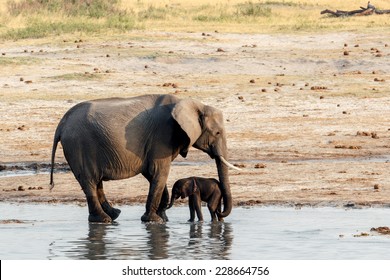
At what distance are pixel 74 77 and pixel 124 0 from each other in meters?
23.8

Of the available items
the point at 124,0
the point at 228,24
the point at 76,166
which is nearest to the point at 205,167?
the point at 76,166

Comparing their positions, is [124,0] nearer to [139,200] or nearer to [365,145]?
[365,145]

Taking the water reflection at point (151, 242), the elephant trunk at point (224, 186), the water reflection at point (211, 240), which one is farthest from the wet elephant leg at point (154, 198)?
the elephant trunk at point (224, 186)

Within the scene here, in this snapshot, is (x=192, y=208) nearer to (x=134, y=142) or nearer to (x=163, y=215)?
(x=163, y=215)

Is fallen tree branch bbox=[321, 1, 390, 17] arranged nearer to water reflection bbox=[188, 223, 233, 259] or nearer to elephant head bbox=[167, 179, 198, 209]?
elephant head bbox=[167, 179, 198, 209]

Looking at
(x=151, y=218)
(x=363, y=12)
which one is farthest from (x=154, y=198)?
(x=363, y=12)

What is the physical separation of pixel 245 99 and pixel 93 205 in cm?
1258

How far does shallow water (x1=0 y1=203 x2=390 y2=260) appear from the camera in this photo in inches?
534

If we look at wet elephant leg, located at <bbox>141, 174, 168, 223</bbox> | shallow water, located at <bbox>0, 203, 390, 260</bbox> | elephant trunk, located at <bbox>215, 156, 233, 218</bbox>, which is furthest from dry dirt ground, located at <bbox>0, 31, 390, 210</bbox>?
wet elephant leg, located at <bbox>141, 174, 168, 223</bbox>

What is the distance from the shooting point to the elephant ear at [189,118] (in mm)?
15141

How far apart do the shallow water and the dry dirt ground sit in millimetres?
1007

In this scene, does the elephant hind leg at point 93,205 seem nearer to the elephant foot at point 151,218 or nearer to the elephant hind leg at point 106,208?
the elephant hind leg at point 106,208

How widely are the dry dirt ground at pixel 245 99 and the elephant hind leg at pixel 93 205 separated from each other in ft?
6.95

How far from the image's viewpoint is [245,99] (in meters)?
27.8
